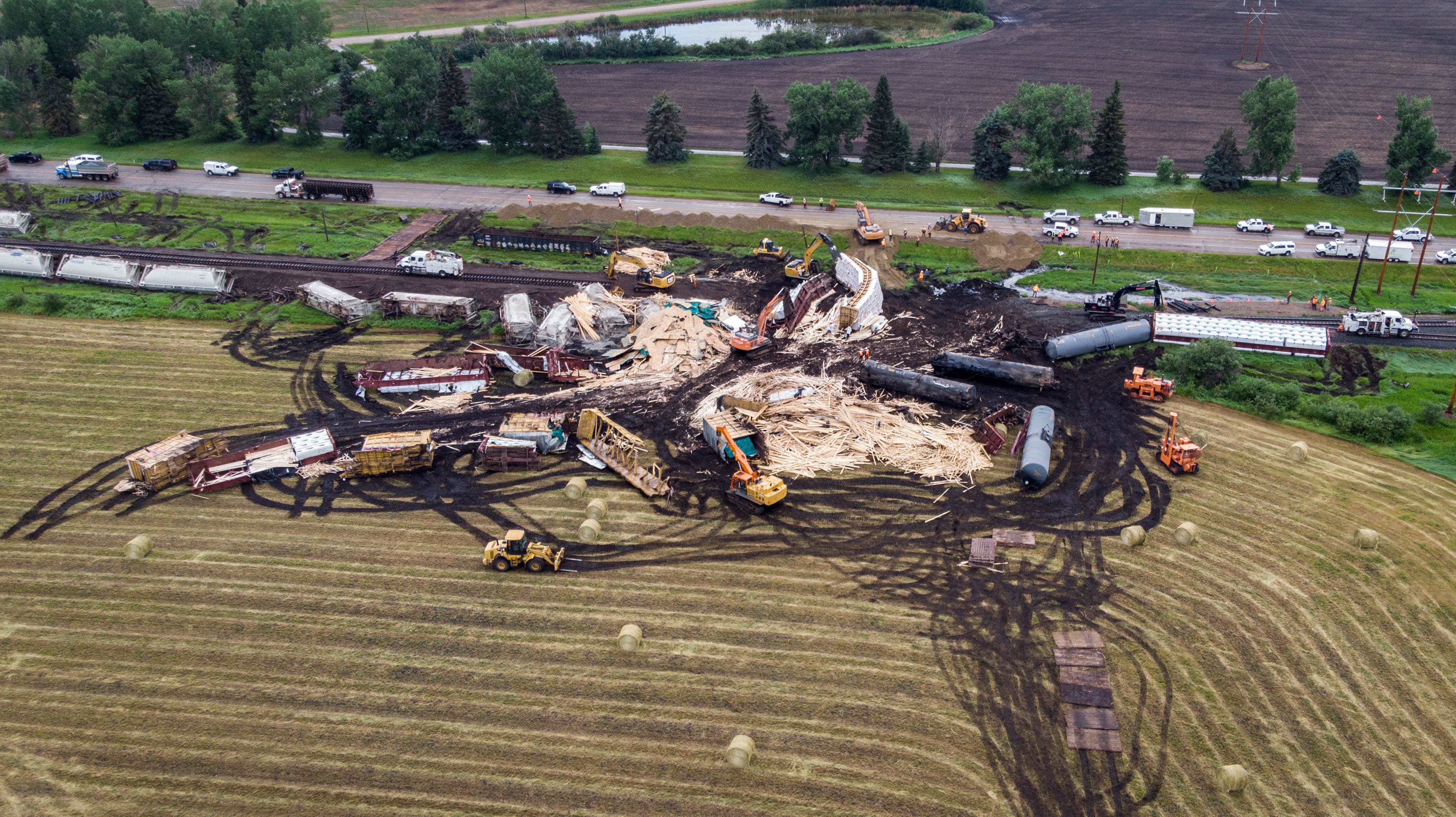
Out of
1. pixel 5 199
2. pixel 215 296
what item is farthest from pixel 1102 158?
pixel 5 199

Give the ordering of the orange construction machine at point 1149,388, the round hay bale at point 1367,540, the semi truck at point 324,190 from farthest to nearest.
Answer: the semi truck at point 324,190, the orange construction machine at point 1149,388, the round hay bale at point 1367,540

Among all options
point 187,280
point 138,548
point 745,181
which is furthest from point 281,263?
point 745,181

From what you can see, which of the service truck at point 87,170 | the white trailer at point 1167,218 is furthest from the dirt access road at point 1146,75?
the service truck at point 87,170

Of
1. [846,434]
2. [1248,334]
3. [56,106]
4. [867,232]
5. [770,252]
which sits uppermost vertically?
[56,106]

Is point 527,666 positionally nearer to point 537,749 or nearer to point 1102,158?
point 537,749

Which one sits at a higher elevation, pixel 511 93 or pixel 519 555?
pixel 511 93

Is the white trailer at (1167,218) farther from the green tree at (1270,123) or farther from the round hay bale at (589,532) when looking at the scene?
the round hay bale at (589,532)

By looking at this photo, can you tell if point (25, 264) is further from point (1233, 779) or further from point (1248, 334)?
point (1248, 334)
